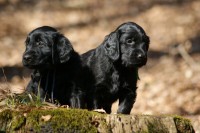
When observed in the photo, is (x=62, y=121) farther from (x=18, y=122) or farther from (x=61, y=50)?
(x=61, y=50)

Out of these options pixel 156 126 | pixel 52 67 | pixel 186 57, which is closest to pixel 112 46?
pixel 52 67

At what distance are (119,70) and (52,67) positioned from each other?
90cm

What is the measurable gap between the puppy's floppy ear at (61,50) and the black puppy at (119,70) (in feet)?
1.34

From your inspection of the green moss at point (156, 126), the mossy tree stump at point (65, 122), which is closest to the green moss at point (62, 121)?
the mossy tree stump at point (65, 122)

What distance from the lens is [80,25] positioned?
17094 mm

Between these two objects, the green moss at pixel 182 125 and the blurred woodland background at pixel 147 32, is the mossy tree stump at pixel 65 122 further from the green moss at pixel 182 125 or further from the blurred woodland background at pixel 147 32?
the blurred woodland background at pixel 147 32

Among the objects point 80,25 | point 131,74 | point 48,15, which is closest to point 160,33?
point 80,25

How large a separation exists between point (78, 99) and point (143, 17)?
10444 mm

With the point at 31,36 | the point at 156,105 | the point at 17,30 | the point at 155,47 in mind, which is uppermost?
the point at 17,30

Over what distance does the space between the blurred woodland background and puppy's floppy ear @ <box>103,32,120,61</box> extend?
171 inches

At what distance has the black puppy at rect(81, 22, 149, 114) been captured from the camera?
7.25m

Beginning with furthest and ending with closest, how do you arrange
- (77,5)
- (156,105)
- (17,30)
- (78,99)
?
1. (77,5)
2. (17,30)
3. (156,105)
4. (78,99)

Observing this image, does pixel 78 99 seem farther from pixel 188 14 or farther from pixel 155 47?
pixel 188 14

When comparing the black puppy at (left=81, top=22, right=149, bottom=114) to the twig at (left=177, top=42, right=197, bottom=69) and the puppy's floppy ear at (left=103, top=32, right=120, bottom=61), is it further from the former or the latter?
the twig at (left=177, top=42, right=197, bottom=69)
